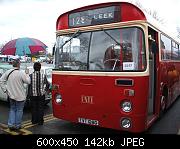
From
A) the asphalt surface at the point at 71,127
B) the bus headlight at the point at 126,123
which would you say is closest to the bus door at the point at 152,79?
the asphalt surface at the point at 71,127

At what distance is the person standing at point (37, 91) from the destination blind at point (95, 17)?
173 cm

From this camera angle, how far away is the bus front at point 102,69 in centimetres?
666

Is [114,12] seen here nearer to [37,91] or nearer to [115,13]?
[115,13]

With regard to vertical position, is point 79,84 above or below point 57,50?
below

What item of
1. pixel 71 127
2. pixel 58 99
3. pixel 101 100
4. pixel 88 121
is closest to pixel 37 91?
pixel 58 99

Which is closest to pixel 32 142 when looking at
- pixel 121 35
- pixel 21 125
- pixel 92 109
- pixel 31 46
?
pixel 92 109

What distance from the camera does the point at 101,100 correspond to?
22.9 ft

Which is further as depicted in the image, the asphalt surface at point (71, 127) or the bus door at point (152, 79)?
the asphalt surface at point (71, 127)

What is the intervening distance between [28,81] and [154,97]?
330 cm

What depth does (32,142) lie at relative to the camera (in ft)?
20.6

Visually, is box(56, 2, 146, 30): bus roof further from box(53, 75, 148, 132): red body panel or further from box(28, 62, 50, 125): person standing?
box(28, 62, 50, 125): person standing

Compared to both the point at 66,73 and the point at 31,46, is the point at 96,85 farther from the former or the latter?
the point at 31,46

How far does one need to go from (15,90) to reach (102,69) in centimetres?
236

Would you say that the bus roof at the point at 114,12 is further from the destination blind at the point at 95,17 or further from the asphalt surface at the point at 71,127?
the asphalt surface at the point at 71,127
